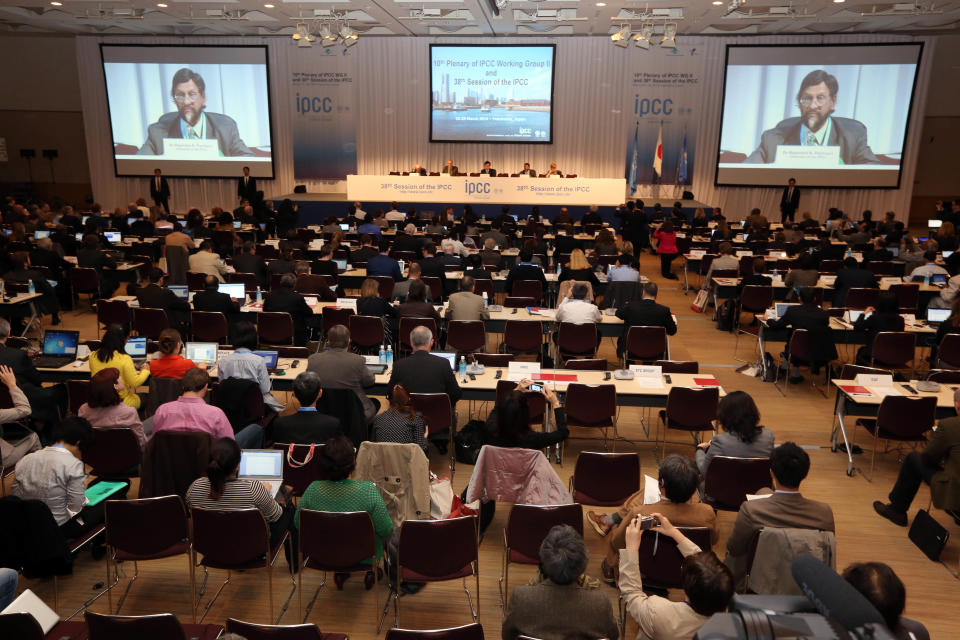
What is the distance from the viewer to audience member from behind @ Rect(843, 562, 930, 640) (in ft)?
7.29

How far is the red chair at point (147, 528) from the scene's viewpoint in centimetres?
411

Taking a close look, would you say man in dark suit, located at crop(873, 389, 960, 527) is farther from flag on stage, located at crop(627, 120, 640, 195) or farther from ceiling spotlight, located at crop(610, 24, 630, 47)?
flag on stage, located at crop(627, 120, 640, 195)

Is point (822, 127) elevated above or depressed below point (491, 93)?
below

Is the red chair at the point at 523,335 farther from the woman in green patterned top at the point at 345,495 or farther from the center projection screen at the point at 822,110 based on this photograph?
the center projection screen at the point at 822,110

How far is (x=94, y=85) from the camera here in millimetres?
21734

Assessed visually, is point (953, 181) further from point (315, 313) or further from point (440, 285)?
point (315, 313)

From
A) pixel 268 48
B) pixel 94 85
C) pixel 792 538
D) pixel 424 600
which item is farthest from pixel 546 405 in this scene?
pixel 94 85

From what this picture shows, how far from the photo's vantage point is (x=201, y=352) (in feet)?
22.3

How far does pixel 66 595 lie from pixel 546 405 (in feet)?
12.9

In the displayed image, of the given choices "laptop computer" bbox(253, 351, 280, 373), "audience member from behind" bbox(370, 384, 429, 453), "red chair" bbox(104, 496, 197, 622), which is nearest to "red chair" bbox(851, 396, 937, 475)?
"audience member from behind" bbox(370, 384, 429, 453)

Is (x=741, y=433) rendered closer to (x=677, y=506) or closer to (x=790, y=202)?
(x=677, y=506)

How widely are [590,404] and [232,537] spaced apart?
3.22 metres

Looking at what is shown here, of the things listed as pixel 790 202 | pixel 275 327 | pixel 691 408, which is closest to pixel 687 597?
pixel 691 408

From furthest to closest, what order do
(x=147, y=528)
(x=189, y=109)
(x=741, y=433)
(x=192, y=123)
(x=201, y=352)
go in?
(x=192, y=123), (x=189, y=109), (x=201, y=352), (x=741, y=433), (x=147, y=528)
